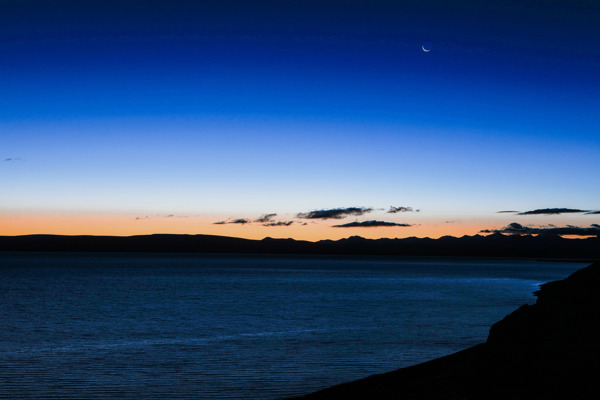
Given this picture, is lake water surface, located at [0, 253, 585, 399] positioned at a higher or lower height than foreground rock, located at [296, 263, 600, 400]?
lower

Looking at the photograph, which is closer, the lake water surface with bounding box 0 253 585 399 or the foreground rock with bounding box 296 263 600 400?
the foreground rock with bounding box 296 263 600 400

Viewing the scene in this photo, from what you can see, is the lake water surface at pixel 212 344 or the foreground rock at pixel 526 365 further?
the lake water surface at pixel 212 344

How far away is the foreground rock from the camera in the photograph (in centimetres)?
1252

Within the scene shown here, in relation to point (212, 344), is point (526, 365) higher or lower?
higher

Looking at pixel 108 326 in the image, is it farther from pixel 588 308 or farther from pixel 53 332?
pixel 588 308

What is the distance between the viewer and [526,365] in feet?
46.1

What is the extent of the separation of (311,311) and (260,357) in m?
23.3

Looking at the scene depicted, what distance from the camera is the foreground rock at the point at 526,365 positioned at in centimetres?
1252

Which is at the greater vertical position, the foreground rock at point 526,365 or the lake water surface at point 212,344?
the foreground rock at point 526,365

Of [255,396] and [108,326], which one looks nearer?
[255,396]

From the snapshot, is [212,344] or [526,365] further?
[212,344]

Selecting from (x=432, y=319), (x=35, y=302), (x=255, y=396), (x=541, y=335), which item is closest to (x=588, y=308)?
(x=541, y=335)

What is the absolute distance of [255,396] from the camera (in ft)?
59.9

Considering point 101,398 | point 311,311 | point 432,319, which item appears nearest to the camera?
point 101,398
